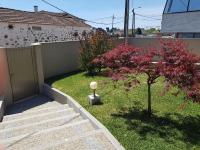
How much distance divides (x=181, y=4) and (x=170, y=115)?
677 inches

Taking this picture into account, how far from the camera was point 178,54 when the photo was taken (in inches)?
257

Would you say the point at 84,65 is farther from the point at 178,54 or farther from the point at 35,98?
the point at 178,54

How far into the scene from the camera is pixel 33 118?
8.64 meters

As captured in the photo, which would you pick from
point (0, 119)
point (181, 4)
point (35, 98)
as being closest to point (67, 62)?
point (35, 98)

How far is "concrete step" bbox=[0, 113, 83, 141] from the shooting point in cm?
715

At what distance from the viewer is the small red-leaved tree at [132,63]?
6.95 metres

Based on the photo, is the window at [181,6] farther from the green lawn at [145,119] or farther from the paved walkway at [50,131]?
the paved walkway at [50,131]

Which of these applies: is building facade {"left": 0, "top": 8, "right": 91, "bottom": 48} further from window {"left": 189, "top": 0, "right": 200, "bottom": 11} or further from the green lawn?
the green lawn

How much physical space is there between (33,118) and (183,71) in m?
4.91

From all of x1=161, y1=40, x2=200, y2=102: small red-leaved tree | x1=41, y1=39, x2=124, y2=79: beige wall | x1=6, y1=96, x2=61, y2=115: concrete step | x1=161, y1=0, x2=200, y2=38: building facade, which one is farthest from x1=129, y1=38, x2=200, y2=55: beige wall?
x1=161, y1=40, x2=200, y2=102: small red-leaved tree

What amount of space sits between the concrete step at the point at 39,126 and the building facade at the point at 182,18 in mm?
15920

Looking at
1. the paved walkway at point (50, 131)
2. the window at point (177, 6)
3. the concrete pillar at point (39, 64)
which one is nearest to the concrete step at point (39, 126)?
the paved walkway at point (50, 131)

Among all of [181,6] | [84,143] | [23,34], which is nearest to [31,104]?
[84,143]

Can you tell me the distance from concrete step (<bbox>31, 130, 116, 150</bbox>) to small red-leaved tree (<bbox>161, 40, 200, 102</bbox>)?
2.03 meters
